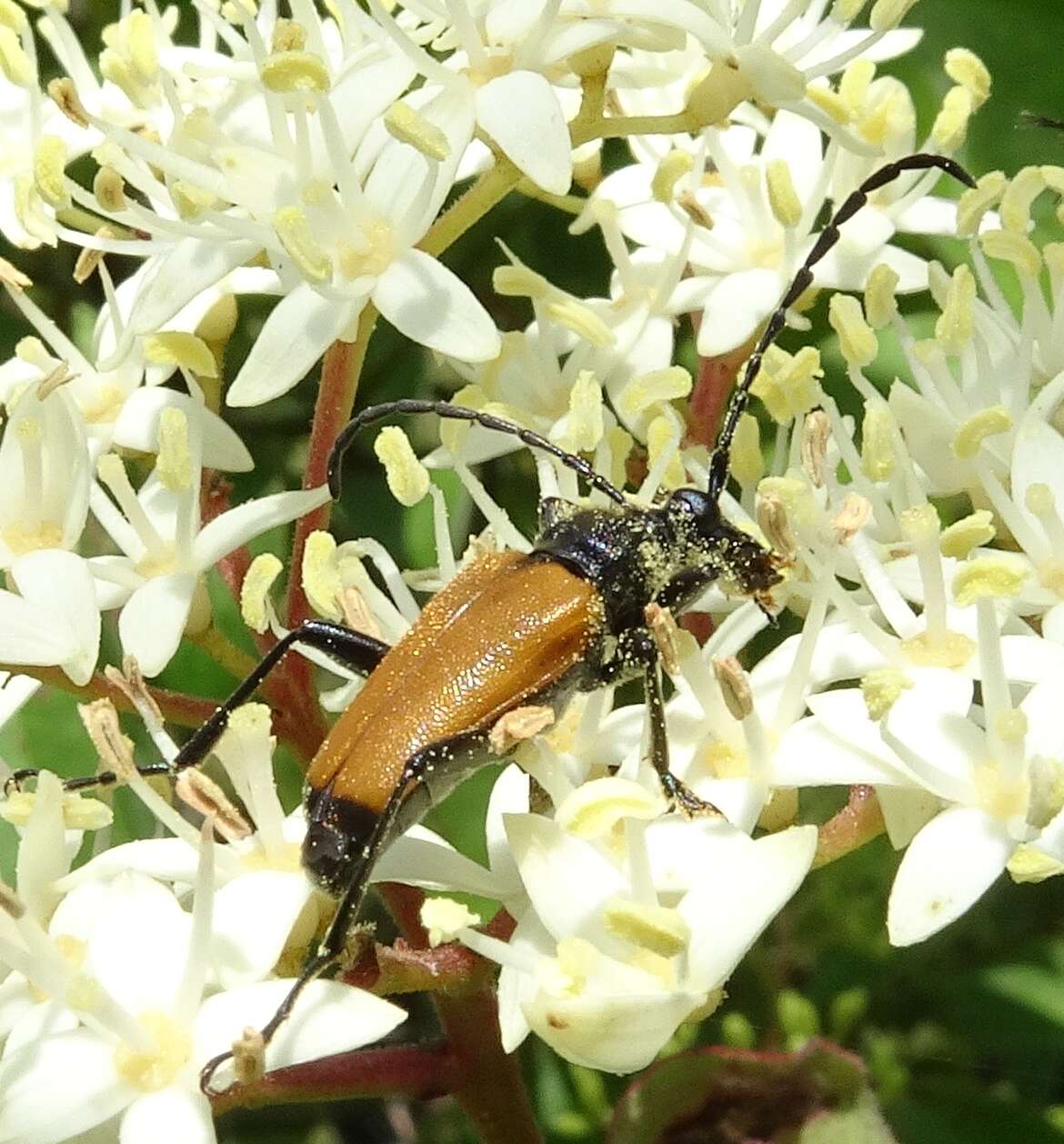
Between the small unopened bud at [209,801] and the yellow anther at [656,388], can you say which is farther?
the yellow anther at [656,388]

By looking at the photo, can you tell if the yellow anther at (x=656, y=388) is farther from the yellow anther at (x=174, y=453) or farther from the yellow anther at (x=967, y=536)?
the yellow anther at (x=174, y=453)

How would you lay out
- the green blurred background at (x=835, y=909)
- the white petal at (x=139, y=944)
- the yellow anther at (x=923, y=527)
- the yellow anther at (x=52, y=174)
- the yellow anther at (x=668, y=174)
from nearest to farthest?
the white petal at (x=139, y=944), the yellow anther at (x=923, y=527), the yellow anther at (x=52, y=174), the yellow anther at (x=668, y=174), the green blurred background at (x=835, y=909)

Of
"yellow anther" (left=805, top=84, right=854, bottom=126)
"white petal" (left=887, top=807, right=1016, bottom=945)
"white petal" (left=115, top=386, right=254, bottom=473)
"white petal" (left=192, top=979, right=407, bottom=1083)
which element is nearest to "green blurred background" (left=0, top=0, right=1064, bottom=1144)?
"white petal" (left=115, top=386, right=254, bottom=473)

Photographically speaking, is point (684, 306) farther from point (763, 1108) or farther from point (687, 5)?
point (763, 1108)

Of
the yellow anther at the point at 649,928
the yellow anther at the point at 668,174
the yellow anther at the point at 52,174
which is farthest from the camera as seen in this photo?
the yellow anther at the point at 668,174

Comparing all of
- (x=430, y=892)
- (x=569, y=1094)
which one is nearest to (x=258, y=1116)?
(x=569, y=1094)

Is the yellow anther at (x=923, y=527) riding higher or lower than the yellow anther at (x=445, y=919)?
higher

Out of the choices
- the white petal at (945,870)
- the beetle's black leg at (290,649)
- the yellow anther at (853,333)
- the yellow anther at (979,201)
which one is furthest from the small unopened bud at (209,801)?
the yellow anther at (979,201)
